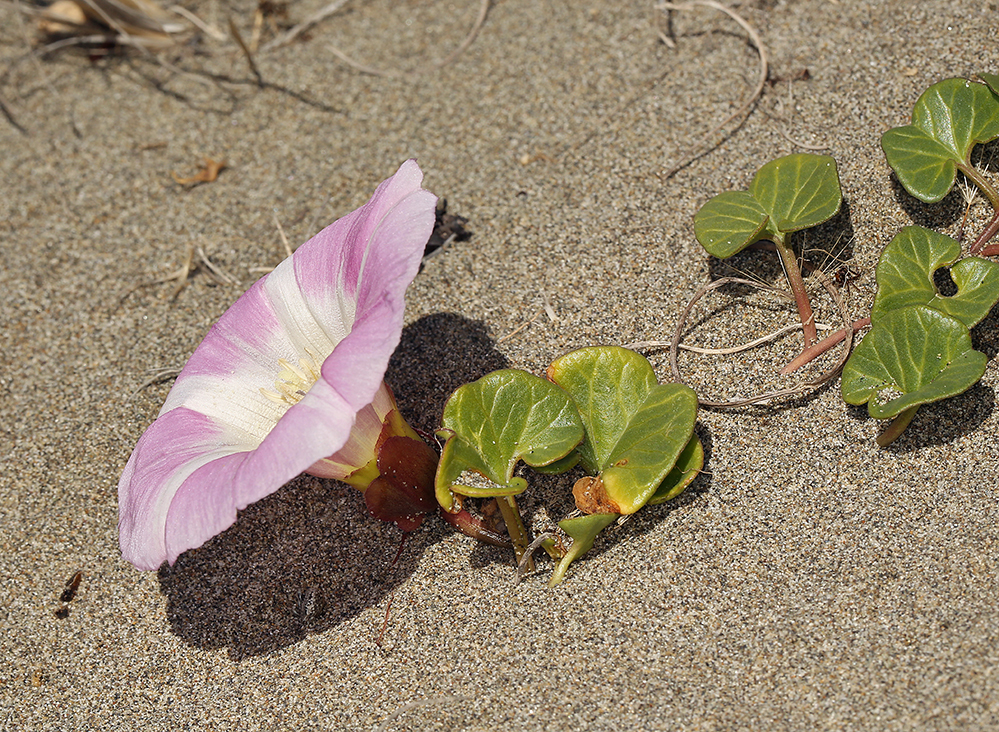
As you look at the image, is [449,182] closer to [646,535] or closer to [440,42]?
[440,42]

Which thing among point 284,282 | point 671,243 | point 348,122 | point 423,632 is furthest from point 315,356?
point 348,122

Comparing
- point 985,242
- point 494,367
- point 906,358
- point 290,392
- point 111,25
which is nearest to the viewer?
point 906,358

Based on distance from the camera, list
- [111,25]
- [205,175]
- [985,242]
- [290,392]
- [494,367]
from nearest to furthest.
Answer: [290,392], [985,242], [494,367], [205,175], [111,25]

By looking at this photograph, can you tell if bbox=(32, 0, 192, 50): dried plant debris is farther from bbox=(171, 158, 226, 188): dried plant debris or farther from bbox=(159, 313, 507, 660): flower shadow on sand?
bbox=(159, 313, 507, 660): flower shadow on sand

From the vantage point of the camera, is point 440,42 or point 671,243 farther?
point 440,42

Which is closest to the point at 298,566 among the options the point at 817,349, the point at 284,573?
the point at 284,573

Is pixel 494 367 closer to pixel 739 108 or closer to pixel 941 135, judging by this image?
pixel 739 108
